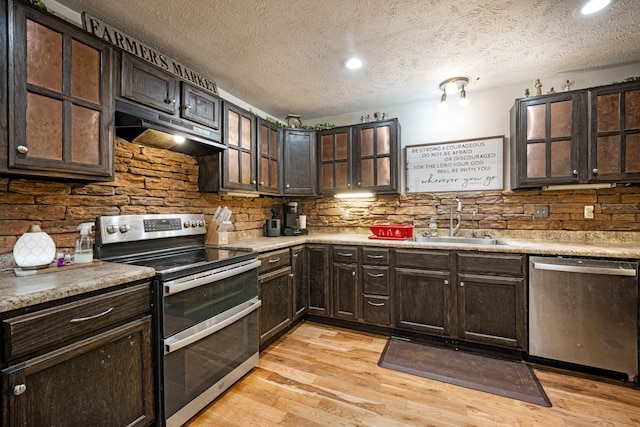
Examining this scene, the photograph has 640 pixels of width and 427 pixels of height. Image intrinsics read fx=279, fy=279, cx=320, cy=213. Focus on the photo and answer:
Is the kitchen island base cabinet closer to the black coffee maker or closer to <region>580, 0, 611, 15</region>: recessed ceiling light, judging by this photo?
the black coffee maker

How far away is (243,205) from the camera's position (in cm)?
319

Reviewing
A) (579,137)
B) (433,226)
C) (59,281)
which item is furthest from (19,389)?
(579,137)

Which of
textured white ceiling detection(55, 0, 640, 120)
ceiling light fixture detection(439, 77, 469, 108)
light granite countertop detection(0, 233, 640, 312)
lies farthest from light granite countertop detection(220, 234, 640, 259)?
textured white ceiling detection(55, 0, 640, 120)

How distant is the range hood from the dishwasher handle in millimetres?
2775

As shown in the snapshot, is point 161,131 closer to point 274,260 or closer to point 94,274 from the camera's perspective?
point 94,274

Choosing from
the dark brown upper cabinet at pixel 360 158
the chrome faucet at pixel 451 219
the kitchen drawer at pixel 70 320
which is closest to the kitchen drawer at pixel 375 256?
the dark brown upper cabinet at pixel 360 158

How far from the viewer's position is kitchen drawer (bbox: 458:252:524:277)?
2.29m

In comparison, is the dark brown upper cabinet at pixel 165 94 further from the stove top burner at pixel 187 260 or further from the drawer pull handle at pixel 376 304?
the drawer pull handle at pixel 376 304

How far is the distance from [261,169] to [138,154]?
1144 millimetres

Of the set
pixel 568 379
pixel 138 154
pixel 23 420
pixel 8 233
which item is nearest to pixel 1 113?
pixel 8 233

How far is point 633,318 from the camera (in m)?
1.99

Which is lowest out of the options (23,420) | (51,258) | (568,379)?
(568,379)

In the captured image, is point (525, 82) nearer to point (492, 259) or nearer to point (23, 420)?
point (492, 259)

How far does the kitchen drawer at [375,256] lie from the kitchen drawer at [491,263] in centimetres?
65
